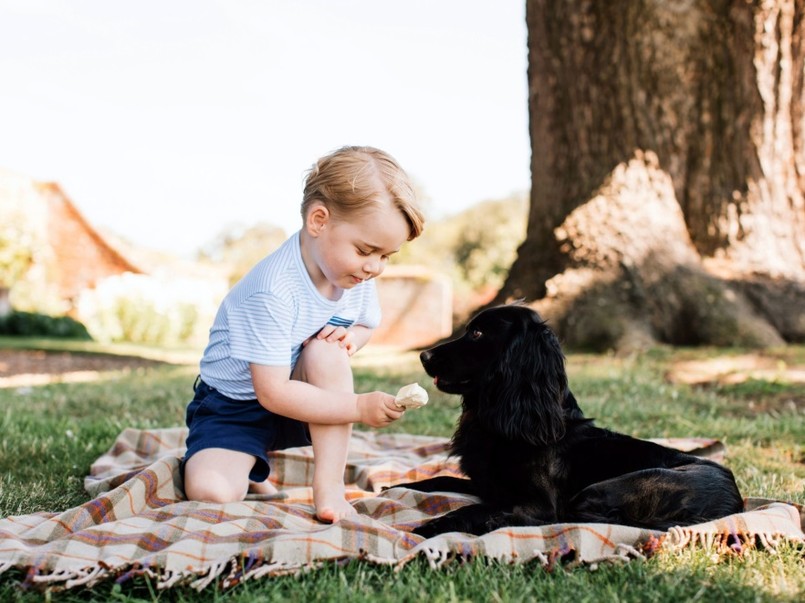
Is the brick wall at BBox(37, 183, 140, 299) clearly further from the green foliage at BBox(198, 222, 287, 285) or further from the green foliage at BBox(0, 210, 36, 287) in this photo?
the green foliage at BBox(198, 222, 287, 285)

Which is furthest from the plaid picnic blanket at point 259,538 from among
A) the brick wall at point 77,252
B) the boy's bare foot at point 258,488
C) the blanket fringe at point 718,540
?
the brick wall at point 77,252

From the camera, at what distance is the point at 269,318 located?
8.86ft

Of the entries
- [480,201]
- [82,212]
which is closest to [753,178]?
[82,212]

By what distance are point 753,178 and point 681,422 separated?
3.75m

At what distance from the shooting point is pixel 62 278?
76.0 feet

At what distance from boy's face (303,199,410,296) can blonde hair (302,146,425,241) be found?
0.03 meters

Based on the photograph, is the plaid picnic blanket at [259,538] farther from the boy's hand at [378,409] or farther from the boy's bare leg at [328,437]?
the boy's hand at [378,409]

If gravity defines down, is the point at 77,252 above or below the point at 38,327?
above

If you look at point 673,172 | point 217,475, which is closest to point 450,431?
point 217,475

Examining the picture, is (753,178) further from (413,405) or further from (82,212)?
(82,212)

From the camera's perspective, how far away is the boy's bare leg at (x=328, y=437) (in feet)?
8.84

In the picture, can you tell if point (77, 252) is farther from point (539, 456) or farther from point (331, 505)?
point (539, 456)

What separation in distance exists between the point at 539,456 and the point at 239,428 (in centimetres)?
112

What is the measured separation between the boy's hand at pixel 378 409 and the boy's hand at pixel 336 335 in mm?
400
